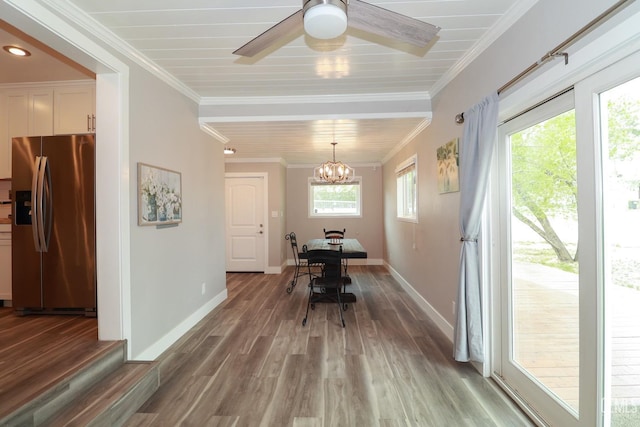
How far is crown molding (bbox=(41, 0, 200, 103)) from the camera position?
6.11 feet

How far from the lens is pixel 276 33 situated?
1534 millimetres

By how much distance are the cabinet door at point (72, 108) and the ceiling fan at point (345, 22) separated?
2392mm

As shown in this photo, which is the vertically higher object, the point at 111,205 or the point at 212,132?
the point at 212,132

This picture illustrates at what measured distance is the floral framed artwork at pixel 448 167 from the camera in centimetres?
279

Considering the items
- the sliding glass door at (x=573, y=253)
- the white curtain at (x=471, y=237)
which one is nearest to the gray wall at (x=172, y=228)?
the white curtain at (x=471, y=237)

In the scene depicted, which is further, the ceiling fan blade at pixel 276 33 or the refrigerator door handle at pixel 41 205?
the refrigerator door handle at pixel 41 205

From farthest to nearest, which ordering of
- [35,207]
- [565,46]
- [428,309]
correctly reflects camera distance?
1. [428,309]
2. [35,207]
3. [565,46]

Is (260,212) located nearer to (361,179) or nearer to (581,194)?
(361,179)

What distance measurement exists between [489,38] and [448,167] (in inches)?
43.6

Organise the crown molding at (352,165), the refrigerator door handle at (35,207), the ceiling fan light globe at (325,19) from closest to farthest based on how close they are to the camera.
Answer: the ceiling fan light globe at (325,19)
the refrigerator door handle at (35,207)
the crown molding at (352,165)

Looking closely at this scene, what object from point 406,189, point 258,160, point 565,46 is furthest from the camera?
point 258,160

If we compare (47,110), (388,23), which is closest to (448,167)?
(388,23)

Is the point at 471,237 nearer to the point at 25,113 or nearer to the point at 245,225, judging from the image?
the point at 25,113

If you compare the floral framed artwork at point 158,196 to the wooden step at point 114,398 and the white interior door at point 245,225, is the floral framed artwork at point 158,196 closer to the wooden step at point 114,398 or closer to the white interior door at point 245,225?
the wooden step at point 114,398
